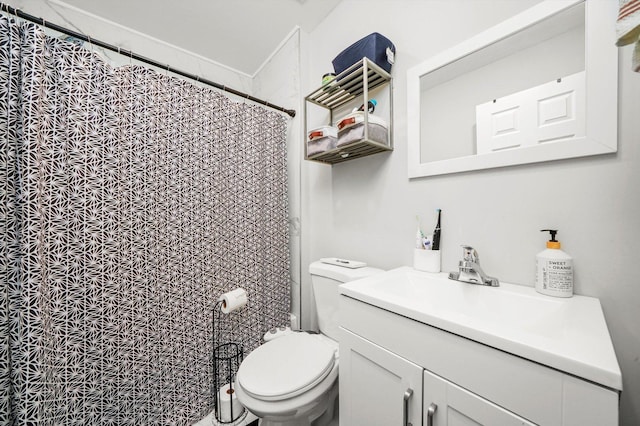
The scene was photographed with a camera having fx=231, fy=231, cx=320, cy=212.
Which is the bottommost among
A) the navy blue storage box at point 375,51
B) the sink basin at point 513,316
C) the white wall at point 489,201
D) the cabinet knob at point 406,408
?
the cabinet knob at point 406,408

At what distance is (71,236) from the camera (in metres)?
0.92

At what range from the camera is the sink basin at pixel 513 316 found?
0.39 meters

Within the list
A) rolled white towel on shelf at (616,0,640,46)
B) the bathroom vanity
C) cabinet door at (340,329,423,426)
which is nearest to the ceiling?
rolled white towel on shelf at (616,0,640,46)

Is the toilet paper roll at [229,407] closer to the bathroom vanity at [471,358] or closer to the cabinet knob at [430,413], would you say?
the bathroom vanity at [471,358]

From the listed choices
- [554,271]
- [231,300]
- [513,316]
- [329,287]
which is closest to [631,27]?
[554,271]

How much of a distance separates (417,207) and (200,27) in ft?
6.22

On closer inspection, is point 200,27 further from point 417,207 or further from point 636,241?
point 636,241

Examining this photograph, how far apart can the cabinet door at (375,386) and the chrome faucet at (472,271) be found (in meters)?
0.38

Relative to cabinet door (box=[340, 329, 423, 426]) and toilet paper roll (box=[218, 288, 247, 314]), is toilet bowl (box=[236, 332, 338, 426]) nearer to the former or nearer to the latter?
cabinet door (box=[340, 329, 423, 426])

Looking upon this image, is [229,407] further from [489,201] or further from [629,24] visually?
[629,24]

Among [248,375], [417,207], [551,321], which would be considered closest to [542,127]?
[417,207]

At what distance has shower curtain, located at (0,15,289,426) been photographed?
830 mm

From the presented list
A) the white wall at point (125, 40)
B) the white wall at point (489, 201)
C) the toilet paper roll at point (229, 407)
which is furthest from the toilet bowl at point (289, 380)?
the white wall at point (125, 40)

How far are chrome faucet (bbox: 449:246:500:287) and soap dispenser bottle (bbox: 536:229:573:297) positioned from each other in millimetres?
118
